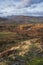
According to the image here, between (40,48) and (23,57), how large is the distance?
14.0 m

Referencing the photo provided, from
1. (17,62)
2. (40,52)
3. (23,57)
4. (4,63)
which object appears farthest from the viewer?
(40,52)

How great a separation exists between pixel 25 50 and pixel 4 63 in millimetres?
23500

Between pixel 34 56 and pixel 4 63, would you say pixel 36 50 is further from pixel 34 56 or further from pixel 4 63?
pixel 4 63

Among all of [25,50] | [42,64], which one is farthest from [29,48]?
[42,64]

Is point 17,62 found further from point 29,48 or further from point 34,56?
point 29,48

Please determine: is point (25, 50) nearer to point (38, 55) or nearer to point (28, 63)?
point (38, 55)

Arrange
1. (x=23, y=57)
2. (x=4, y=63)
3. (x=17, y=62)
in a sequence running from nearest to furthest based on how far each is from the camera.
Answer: (x=4, y=63) < (x=17, y=62) < (x=23, y=57)

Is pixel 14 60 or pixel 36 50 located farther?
pixel 36 50

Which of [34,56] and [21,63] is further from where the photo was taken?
[34,56]

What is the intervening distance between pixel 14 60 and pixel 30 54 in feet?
39.2

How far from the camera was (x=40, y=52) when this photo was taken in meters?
74.9

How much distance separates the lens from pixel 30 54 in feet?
236

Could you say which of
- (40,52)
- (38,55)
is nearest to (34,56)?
(38,55)

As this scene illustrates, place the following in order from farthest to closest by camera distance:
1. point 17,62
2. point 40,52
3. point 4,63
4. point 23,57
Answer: point 40,52 < point 23,57 < point 17,62 < point 4,63
